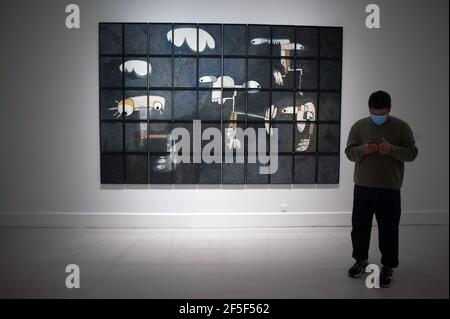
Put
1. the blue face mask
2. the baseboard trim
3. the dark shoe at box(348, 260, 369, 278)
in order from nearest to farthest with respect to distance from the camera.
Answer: the blue face mask < the dark shoe at box(348, 260, 369, 278) < the baseboard trim

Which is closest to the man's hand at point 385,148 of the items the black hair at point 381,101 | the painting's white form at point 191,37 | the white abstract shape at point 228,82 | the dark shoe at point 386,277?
the black hair at point 381,101

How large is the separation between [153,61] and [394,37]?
274cm

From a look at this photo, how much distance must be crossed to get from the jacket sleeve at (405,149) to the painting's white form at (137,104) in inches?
99.6

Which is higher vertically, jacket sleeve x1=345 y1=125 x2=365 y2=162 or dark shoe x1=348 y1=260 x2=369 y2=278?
jacket sleeve x1=345 y1=125 x2=365 y2=162

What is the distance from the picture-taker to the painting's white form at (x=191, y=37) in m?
4.16

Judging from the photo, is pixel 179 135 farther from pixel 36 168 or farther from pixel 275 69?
A: pixel 36 168

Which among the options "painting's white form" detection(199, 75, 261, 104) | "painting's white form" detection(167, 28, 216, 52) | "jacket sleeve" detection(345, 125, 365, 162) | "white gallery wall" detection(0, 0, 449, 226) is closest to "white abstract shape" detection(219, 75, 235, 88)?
"painting's white form" detection(199, 75, 261, 104)

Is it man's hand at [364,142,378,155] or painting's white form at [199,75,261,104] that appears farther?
painting's white form at [199,75,261,104]

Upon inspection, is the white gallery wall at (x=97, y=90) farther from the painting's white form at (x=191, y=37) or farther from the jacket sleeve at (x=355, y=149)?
the jacket sleeve at (x=355, y=149)

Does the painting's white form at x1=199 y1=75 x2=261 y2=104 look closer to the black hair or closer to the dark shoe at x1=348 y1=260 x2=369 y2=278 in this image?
the black hair

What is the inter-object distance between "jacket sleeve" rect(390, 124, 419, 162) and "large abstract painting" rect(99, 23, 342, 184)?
67.1 inches

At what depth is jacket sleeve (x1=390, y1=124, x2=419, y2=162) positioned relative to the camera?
256 cm

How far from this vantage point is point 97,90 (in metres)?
4.21

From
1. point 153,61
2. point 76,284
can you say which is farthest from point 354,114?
point 76,284
